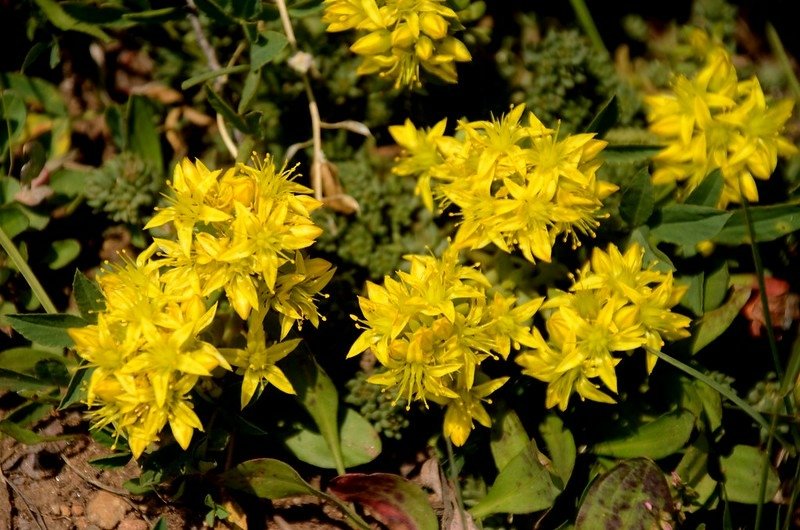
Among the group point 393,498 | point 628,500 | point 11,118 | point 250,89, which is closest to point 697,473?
point 628,500

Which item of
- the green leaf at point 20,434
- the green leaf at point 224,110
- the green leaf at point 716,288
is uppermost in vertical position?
the green leaf at point 224,110

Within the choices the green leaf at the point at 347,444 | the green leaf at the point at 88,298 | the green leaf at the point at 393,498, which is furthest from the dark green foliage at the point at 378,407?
the green leaf at the point at 88,298

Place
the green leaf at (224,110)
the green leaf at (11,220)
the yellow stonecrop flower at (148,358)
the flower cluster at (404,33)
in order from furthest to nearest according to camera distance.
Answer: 1. the green leaf at (11,220)
2. the green leaf at (224,110)
3. the flower cluster at (404,33)
4. the yellow stonecrop flower at (148,358)

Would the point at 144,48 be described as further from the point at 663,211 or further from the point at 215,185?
the point at 663,211

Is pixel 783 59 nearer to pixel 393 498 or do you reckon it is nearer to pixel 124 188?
pixel 393 498

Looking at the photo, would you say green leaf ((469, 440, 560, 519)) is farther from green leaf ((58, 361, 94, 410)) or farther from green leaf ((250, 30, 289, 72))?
green leaf ((250, 30, 289, 72))

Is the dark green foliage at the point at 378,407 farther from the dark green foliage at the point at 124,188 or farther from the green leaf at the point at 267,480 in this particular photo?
the dark green foliage at the point at 124,188

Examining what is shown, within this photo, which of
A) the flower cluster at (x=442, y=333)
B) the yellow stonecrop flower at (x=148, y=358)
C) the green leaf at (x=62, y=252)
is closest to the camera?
the yellow stonecrop flower at (x=148, y=358)
